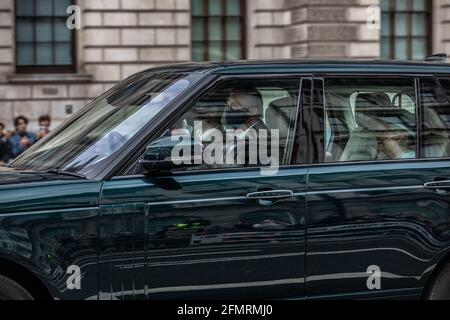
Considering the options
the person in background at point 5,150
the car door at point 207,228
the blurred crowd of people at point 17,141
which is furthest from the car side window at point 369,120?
the person in background at point 5,150

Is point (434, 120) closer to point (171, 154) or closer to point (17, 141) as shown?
point (171, 154)

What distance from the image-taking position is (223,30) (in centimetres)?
2106

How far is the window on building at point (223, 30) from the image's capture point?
20891 mm

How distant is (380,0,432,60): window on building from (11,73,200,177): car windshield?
54.2 feet

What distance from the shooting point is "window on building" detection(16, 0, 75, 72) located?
782 inches

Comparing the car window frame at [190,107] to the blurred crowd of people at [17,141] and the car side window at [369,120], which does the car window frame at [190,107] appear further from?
the blurred crowd of people at [17,141]

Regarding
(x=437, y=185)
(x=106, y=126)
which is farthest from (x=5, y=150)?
(x=437, y=185)

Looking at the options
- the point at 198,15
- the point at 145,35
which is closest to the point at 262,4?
the point at 198,15

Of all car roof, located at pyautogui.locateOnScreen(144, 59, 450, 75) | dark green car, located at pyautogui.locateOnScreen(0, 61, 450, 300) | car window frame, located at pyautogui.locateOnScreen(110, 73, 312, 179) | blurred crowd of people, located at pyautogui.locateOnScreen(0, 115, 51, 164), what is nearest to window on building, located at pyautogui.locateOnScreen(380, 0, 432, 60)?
blurred crowd of people, located at pyautogui.locateOnScreen(0, 115, 51, 164)

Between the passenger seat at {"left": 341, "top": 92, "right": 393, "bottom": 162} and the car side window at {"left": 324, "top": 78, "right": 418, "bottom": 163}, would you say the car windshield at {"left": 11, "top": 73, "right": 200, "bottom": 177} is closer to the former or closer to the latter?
the car side window at {"left": 324, "top": 78, "right": 418, "bottom": 163}

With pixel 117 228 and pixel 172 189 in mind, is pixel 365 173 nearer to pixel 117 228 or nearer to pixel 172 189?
pixel 172 189

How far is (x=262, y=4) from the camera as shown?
20.6m

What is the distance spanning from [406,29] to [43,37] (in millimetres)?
8454

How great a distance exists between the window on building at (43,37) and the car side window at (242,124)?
49.9 ft
